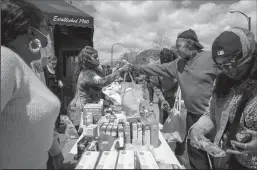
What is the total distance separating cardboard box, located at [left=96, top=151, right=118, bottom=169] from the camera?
2.58 feet

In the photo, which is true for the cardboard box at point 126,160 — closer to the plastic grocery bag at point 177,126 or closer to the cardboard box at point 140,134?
the cardboard box at point 140,134

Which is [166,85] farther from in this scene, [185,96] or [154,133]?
[154,133]

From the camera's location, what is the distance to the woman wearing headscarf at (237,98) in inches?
49.7

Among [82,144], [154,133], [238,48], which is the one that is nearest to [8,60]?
[82,144]

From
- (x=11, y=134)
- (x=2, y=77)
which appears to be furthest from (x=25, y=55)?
(x=11, y=134)

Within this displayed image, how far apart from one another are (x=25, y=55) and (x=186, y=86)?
1830mm

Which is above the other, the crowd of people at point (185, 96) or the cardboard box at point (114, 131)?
the crowd of people at point (185, 96)

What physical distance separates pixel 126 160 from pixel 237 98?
89cm

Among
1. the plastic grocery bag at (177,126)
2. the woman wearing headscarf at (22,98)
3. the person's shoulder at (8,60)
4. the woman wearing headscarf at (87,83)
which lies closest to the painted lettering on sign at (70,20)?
the woman wearing headscarf at (87,83)

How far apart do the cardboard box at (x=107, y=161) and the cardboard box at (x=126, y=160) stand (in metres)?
0.02

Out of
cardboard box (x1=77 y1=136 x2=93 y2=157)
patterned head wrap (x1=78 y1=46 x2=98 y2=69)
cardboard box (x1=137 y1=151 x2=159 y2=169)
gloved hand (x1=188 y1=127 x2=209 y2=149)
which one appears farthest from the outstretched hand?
patterned head wrap (x1=78 y1=46 x2=98 y2=69)

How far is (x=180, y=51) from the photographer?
8.31 ft

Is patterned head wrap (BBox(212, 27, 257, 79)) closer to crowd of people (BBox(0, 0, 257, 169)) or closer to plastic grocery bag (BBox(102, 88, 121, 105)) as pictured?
crowd of people (BBox(0, 0, 257, 169))

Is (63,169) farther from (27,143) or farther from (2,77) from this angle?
(2,77)
